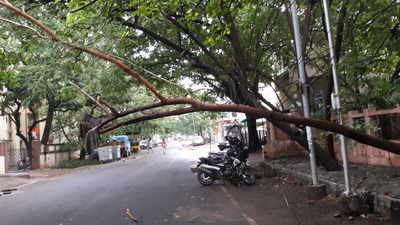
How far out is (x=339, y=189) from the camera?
24.3ft

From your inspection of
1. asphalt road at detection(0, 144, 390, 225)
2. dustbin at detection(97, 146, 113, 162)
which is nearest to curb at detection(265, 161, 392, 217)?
asphalt road at detection(0, 144, 390, 225)

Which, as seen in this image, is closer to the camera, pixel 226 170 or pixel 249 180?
pixel 249 180

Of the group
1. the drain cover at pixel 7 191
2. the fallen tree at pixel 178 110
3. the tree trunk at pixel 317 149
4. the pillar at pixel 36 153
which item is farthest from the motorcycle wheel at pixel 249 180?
the pillar at pixel 36 153

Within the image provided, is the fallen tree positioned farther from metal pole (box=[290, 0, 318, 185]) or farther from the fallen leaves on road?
metal pole (box=[290, 0, 318, 185])

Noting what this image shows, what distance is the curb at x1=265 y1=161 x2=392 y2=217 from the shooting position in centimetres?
569

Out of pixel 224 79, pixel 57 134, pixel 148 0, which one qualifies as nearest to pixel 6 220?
pixel 148 0

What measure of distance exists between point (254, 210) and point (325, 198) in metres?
1.70

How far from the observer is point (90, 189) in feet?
37.9

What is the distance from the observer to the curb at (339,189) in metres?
5.69

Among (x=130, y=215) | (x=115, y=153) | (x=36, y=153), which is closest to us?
A: (x=130, y=215)

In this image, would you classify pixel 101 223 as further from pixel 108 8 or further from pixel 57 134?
pixel 57 134

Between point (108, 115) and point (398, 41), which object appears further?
point (398, 41)

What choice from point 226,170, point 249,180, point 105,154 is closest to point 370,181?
point 249,180

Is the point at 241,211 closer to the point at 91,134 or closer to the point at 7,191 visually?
the point at 91,134
